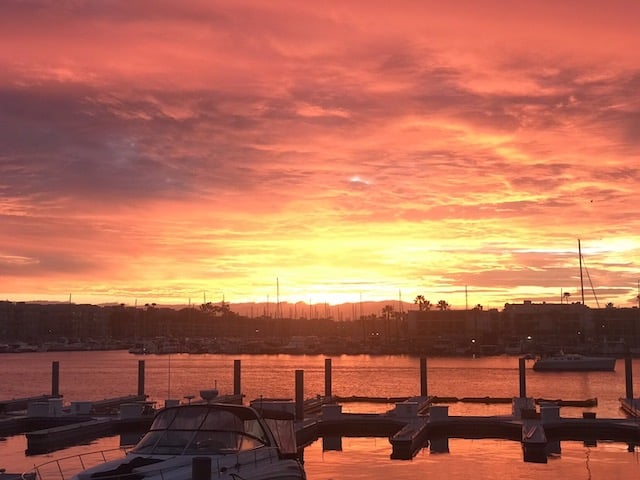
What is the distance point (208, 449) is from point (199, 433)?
1.13ft

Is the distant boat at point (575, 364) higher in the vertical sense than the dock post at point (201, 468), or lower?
lower

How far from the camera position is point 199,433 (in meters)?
14.1

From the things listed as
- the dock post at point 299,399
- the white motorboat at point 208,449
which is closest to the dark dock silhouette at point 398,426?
the dock post at point 299,399

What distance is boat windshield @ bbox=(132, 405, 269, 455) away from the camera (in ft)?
45.6

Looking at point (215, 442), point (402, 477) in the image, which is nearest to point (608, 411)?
point (402, 477)

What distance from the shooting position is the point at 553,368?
4461 inches

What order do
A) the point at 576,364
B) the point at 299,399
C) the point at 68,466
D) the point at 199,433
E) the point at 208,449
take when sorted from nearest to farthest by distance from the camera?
the point at 208,449
the point at 199,433
the point at 68,466
the point at 299,399
the point at 576,364

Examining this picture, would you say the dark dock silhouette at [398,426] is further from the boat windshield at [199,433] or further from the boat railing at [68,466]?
the boat windshield at [199,433]

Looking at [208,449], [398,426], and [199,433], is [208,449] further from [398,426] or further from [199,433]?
[398,426]

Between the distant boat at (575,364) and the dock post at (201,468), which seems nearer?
the dock post at (201,468)

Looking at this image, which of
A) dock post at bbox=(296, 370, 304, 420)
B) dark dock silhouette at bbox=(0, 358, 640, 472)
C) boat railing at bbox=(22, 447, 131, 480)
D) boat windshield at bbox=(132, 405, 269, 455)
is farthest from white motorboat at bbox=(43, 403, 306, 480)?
dock post at bbox=(296, 370, 304, 420)

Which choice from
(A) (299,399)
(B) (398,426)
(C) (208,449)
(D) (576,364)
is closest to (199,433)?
(C) (208,449)

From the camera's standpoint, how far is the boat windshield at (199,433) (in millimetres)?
13891

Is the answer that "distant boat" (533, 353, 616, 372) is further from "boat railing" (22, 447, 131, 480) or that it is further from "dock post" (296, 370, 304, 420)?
"boat railing" (22, 447, 131, 480)
